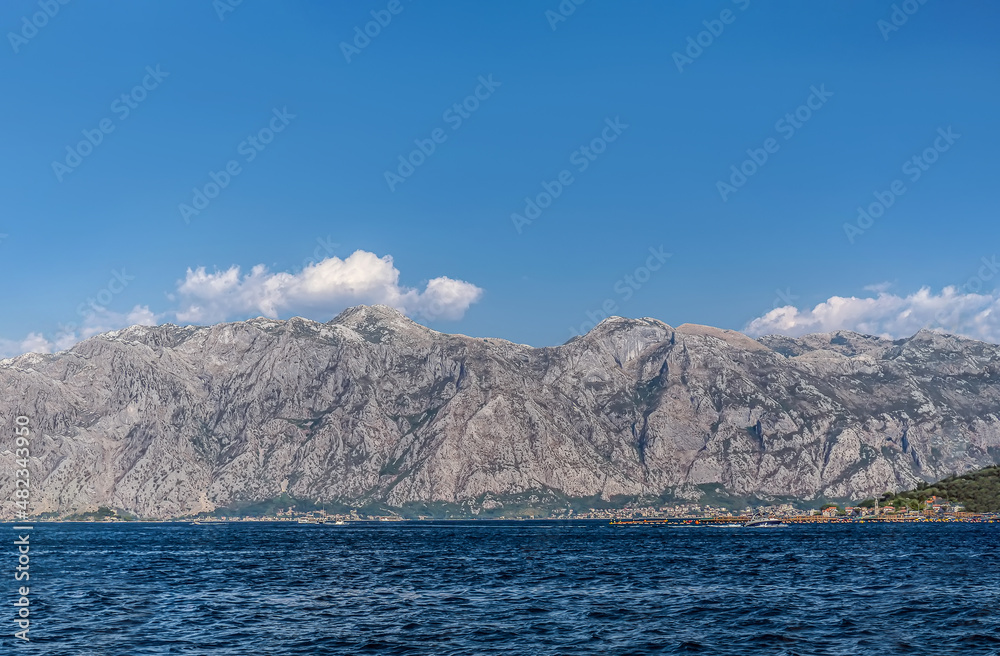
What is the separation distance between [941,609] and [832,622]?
46.1ft

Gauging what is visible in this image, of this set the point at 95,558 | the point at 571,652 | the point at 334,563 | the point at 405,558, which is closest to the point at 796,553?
the point at 405,558

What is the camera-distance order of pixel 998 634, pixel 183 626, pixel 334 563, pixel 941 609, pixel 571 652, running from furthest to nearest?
pixel 334 563
pixel 941 609
pixel 183 626
pixel 998 634
pixel 571 652

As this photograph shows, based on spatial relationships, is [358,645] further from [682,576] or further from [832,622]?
[682,576]

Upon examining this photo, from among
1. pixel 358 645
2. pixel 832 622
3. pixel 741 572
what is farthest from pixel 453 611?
pixel 741 572

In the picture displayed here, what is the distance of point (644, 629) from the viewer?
233ft

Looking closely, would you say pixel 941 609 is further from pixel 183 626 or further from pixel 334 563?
pixel 334 563

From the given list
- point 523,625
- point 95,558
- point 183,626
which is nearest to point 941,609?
point 523,625

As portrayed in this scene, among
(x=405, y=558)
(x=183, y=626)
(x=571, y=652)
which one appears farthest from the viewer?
(x=405, y=558)

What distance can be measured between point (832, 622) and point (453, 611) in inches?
1264

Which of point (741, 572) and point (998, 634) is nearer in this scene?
point (998, 634)

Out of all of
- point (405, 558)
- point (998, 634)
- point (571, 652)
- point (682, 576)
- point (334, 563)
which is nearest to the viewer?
point (571, 652)

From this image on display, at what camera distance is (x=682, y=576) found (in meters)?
117

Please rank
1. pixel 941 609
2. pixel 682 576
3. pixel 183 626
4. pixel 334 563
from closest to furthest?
pixel 183 626, pixel 941 609, pixel 682 576, pixel 334 563

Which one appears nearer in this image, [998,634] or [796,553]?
[998,634]
